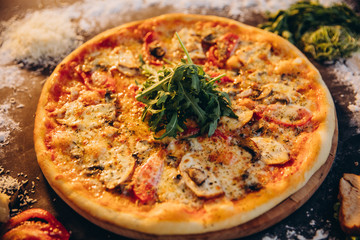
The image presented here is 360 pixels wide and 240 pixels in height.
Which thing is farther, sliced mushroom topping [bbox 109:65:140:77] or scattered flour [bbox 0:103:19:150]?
sliced mushroom topping [bbox 109:65:140:77]

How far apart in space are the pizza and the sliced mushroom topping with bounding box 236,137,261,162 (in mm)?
12

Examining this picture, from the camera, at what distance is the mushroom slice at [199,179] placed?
3447 millimetres

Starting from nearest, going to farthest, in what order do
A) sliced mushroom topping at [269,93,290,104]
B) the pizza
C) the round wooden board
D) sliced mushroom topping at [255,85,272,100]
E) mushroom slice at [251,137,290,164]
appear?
the round wooden board < the pizza < mushroom slice at [251,137,290,164] < sliced mushroom topping at [269,93,290,104] < sliced mushroom topping at [255,85,272,100]

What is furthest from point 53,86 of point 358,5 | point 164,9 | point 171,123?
Result: point 358,5

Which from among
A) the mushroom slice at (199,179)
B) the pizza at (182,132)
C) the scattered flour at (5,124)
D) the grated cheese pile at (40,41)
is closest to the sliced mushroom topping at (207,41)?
the pizza at (182,132)

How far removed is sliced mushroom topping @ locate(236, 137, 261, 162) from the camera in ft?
12.5

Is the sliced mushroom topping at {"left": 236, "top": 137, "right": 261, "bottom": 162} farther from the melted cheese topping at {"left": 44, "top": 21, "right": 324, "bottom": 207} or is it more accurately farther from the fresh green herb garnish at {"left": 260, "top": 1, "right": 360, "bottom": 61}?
the fresh green herb garnish at {"left": 260, "top": 1, "right": 360, "bottom": 61}

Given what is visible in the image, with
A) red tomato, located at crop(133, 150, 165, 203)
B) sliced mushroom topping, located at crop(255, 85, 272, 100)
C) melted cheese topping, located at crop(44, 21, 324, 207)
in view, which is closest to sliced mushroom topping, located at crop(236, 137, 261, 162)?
melted cheese topping, located at crop(44, 21, 324, 207)

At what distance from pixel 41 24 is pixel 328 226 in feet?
18.2

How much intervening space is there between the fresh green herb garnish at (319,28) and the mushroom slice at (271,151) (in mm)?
2479

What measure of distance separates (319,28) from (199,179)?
405cm

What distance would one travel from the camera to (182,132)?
4.05 m

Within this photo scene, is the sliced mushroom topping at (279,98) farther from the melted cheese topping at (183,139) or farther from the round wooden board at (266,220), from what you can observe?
the round wooden board at (266,220)

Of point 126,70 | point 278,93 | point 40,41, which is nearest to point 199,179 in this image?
point 278,93
